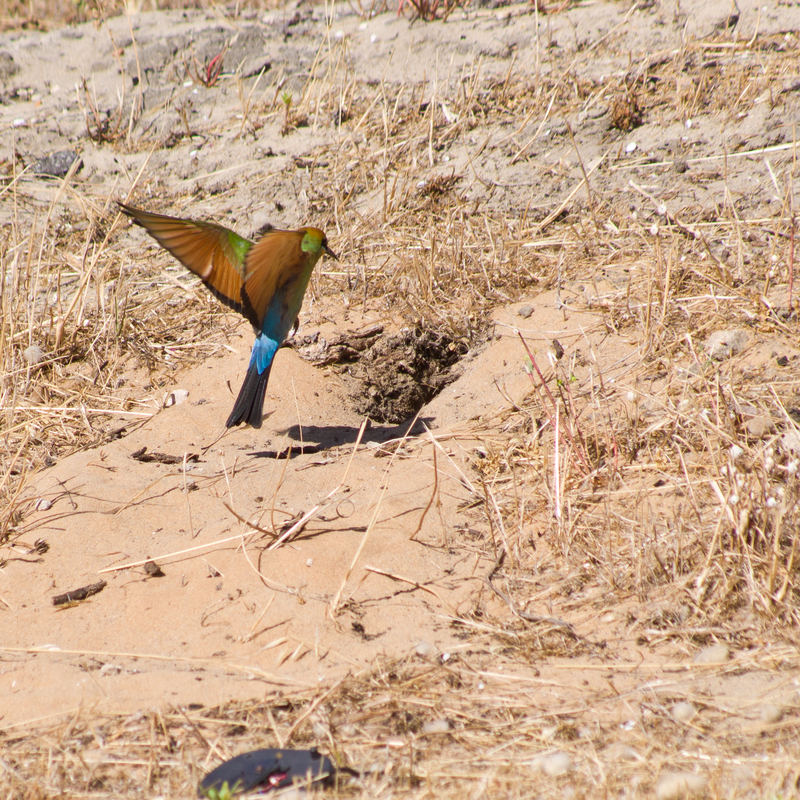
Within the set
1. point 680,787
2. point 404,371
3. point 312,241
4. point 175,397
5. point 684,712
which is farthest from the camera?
point 404,371

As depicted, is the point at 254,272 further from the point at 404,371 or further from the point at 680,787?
the point at 680,787

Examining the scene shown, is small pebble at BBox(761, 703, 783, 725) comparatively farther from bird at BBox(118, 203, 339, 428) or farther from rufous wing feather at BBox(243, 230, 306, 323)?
rufous wing feather at BBox(243, 230, 306, 323)

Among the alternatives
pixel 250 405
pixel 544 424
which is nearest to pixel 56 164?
pixel 250 405

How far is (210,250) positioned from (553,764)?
223 centimetres

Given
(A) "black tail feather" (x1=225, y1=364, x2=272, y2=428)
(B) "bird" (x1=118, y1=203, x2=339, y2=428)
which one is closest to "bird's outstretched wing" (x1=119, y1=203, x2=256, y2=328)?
(B) "bird" (x1=118, y1=203, x2=339, y2=428)

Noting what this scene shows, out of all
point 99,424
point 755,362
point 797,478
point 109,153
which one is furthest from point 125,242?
point 797,478

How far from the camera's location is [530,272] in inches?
149

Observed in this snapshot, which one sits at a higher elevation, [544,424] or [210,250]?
[210,250]

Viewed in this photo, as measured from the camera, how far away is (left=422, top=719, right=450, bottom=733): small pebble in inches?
68.7

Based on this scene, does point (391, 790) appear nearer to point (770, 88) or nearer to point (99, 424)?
point (99, 424)

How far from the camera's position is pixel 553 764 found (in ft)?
5.29

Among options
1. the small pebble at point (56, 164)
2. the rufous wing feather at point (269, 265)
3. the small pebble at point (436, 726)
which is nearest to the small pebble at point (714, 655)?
the small pebble at point (436, 726)

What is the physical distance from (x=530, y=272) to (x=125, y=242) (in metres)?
2.39

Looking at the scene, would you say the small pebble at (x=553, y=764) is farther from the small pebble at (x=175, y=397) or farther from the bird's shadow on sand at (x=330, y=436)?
the small pebble at (x=175, y=397)
